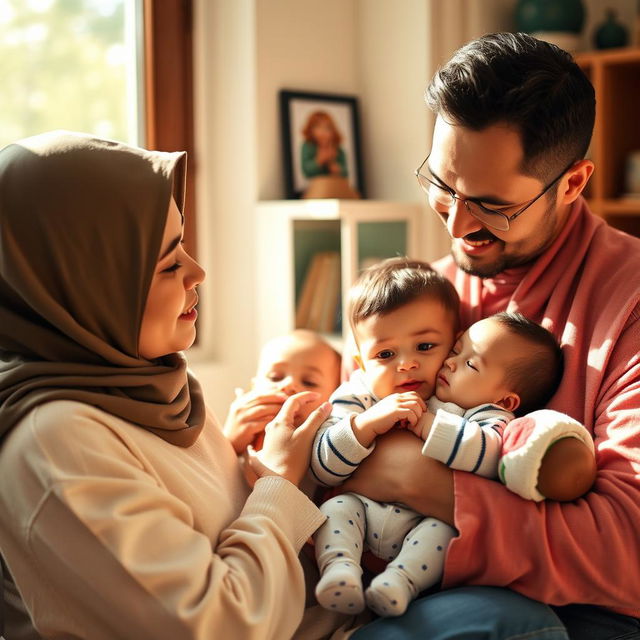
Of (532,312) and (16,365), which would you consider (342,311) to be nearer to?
(532,312)

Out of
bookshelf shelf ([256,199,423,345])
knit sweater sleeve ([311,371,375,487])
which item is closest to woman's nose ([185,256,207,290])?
knit sweater sleeve ([311,371,375,487])

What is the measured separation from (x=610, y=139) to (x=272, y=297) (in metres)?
1.47

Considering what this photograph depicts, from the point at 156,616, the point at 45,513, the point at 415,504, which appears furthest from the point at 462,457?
the point at 45,513

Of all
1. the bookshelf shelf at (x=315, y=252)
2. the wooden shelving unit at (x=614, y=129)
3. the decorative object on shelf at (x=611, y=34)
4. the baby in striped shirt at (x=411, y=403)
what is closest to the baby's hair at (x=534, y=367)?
the baby in striped shirt at (x=411, y=403)

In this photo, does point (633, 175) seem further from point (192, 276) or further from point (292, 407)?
point (192, 276)

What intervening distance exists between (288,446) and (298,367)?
0.44m

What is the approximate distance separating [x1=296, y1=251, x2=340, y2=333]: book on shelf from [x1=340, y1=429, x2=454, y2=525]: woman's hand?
1.67m

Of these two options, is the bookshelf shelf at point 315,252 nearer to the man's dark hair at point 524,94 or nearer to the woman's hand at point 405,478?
the man's dark hair at point 524,94

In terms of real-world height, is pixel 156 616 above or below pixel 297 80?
below

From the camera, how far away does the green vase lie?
11.2 ft

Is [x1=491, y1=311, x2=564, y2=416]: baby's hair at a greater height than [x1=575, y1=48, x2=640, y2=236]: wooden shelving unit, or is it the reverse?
[x1=575, y1=48, x2=640, y2=236]: wooden shelving unit

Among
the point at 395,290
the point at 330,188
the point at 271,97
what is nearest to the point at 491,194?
the point at 395,290

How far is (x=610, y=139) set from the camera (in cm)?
349

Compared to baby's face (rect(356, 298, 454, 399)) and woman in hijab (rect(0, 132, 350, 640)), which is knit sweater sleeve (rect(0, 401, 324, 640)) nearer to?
woman in hijab (rect(0, 132, 350, 640))
